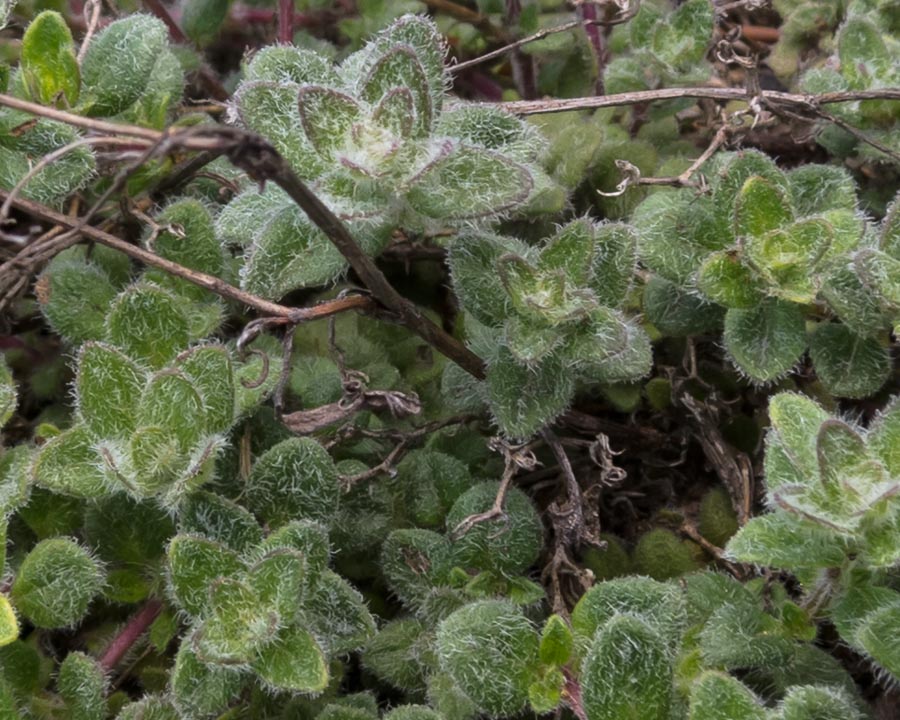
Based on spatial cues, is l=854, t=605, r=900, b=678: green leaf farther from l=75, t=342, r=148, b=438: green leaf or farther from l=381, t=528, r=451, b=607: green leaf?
l=75, t=342, r=148, b=438: green leaf

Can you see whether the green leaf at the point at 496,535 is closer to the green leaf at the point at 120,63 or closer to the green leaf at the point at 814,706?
the green leaf at the point at 814,706

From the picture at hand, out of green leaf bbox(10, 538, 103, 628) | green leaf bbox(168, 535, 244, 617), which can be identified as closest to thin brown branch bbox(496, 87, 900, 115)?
green leaf bbox(168, 535, 244, 617)

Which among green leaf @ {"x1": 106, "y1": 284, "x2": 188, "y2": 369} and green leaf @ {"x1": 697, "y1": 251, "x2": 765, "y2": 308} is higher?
green leaf @ {"x1": 106, "y1": 284, "x2": 188, "y2": 369}

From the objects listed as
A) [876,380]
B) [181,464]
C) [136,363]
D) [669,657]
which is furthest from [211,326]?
[876,380]

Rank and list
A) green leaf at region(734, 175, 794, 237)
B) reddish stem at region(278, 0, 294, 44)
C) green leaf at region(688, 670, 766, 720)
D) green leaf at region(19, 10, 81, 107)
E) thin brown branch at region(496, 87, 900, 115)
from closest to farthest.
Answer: green leaf at region(688, 670, 766, 720) < green leaf at region(734, 175, 794, 237) < green leaf at region(19, 10, 81, 107) < thin brown branch at region(496, 87, 900, 115) < reddish stem at region(278, 0, 294, 44)

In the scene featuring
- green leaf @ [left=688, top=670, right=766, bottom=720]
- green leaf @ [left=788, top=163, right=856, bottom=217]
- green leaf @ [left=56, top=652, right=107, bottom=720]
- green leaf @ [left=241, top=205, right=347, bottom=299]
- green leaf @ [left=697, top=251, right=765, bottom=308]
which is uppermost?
green leaf @ [left=241, top=205, right=347, bottom=299]

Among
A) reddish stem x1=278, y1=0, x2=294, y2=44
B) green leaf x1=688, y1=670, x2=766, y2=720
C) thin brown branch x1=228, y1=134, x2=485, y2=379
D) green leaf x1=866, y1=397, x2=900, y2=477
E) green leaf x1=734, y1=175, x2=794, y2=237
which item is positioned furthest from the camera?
reddish stem x1=278, y1=0, x2=294, y2=44

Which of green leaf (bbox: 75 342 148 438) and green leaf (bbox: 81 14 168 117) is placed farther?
green leaf (bbox: 81 14 168 117)
